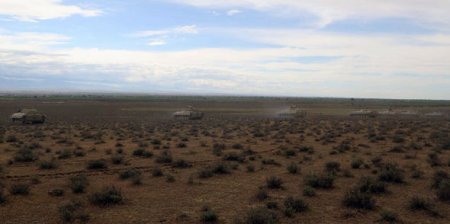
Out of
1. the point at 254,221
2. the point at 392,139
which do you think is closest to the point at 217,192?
the point at 254,221

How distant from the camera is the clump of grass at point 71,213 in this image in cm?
1195

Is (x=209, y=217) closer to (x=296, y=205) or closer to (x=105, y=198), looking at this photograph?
(x=296, y=205)

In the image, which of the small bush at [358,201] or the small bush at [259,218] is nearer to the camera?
the small bush at [259,218]

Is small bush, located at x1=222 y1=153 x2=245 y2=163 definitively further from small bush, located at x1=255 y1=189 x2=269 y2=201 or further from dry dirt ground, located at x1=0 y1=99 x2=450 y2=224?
small bush, located at x1=255 y1=189 x2=269 y2=201

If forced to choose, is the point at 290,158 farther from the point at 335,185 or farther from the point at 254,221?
the point at 254,221

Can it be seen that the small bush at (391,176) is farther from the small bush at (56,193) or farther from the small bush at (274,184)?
the small bush at (56,193)

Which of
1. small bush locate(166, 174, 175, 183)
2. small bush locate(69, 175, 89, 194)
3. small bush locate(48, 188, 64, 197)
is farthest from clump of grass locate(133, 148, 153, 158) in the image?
small bush locate(48, 188, 64, 197)

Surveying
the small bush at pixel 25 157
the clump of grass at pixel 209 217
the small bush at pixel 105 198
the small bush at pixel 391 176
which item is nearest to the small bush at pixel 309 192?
the small bush at pixel 391 176

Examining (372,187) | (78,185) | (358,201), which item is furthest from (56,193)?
(372,187)

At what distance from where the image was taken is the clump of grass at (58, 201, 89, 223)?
11953mm

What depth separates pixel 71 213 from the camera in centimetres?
1214

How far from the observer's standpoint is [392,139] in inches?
1294

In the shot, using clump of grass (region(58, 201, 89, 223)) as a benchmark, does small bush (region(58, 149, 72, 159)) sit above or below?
below

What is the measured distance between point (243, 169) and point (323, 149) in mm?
9058
